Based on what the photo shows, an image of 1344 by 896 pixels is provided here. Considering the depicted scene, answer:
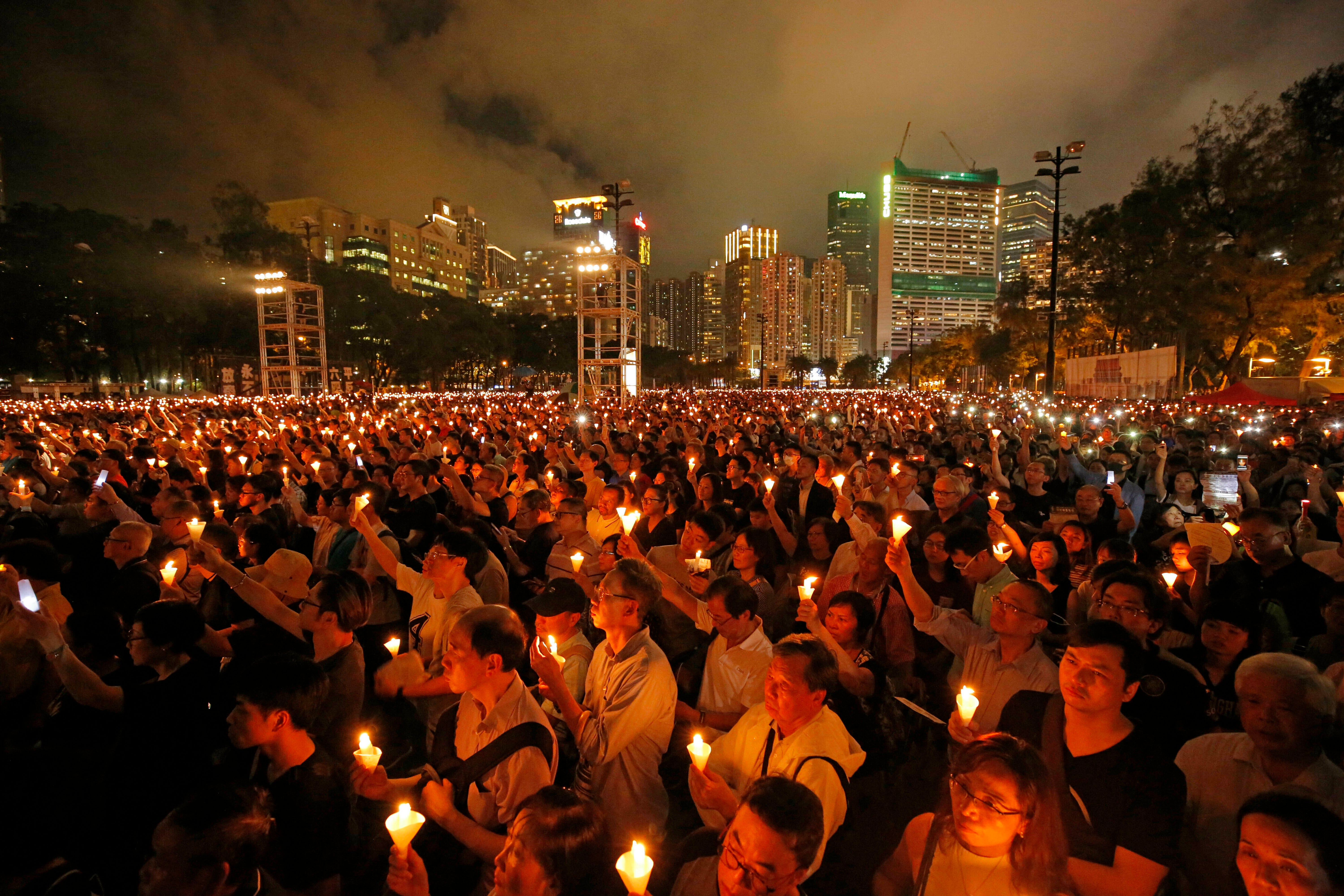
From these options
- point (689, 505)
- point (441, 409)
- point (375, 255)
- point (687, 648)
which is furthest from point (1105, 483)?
point (375, 255)

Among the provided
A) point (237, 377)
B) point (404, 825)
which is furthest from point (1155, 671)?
point (237, 377)

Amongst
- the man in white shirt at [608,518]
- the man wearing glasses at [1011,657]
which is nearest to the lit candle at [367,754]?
the man wearing glasses at [1011,657]

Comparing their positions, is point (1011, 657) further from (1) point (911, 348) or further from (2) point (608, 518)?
(1) point (911, 348)

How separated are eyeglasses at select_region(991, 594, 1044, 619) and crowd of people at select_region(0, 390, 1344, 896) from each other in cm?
1

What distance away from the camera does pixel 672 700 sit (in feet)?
10.2

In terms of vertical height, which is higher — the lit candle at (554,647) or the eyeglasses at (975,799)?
the eyeglasses at (975,799)

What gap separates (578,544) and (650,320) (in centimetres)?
19037

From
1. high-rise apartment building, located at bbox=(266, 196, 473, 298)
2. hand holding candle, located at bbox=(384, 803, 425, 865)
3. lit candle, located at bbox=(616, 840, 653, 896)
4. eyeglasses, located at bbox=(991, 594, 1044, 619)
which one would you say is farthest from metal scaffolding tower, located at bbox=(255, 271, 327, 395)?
high-rise apartment building, located at bbox=(266, 196, 473, 298)

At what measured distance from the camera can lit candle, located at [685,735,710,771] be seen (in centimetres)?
226

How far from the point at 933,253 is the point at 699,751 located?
180 meters

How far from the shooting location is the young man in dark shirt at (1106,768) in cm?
222

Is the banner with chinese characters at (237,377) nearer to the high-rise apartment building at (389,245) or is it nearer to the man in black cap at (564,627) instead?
the man in black cap at (564,627)

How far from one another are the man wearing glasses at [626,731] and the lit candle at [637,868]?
1.20m

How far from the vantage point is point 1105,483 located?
27.3 ft
